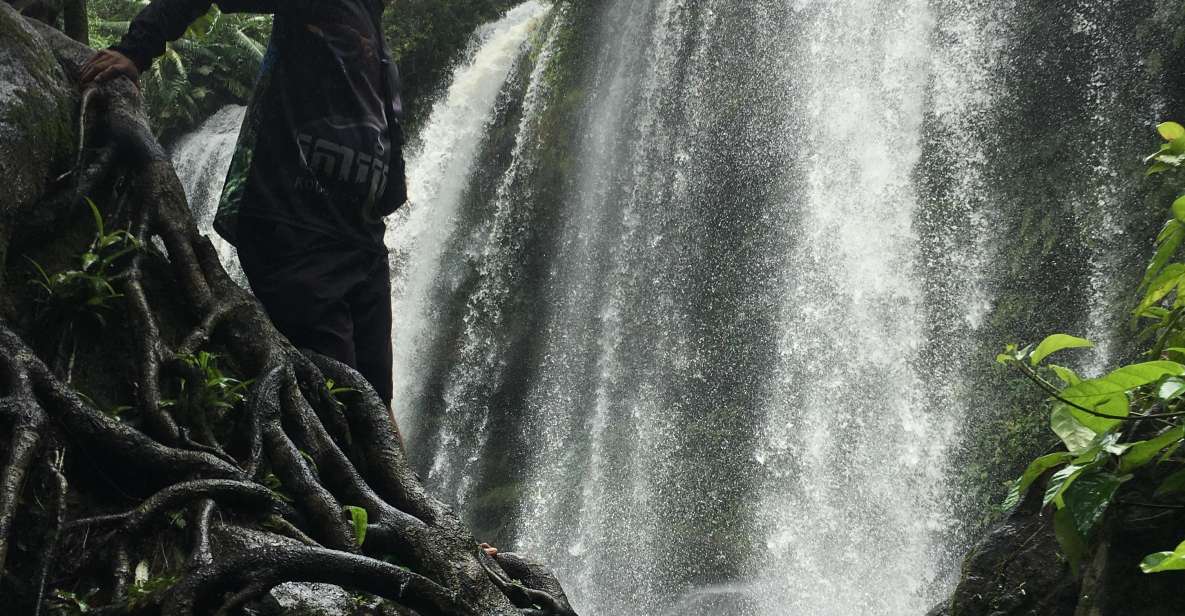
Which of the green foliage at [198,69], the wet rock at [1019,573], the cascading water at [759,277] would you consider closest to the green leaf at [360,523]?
the wet rock at [1019,573]

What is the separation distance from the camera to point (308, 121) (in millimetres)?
3139

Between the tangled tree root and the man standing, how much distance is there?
0.46 ft

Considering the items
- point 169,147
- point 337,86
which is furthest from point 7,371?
point 169,147

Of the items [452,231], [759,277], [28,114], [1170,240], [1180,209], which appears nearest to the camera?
[1180,209]

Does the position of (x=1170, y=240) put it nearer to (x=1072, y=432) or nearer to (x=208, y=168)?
(x=1072, y=432)

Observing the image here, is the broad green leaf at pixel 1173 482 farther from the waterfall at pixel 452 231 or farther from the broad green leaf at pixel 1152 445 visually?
the waterfall at pixel 452 231

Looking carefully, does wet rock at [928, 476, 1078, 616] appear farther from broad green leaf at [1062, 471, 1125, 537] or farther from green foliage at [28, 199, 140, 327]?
green foliage at [28, 199, 140, 327]

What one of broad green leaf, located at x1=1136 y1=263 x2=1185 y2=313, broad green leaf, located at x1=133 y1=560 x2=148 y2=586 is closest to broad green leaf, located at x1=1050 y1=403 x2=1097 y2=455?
broad green leaf, located at x1=1136 y1=263 x2=1185 y2=313

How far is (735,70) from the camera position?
10.4m

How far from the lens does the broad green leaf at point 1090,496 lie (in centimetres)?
193

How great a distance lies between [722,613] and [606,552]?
1322 mm

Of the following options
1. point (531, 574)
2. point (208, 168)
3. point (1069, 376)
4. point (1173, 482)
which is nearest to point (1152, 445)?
point (1069, 376)

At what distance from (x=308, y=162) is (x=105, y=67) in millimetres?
631

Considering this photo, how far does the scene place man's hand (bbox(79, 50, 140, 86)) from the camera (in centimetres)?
295
